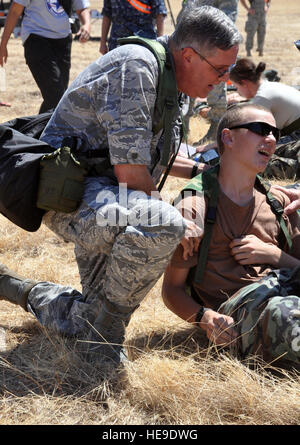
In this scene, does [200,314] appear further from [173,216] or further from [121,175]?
[121,175]

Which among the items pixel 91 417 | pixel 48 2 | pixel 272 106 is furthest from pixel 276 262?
pixel 48 2

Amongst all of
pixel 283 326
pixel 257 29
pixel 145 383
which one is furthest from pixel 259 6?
pixel 145 383

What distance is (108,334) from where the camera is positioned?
2969 millimetres

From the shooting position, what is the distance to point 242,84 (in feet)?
20.9

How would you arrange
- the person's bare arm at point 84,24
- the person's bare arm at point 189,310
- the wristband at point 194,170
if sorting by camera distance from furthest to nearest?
the person's bare arm at point 84,24 → the wristband at point 194,170 → the person's bare arm at point 189,310

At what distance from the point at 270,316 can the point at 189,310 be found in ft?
1.37

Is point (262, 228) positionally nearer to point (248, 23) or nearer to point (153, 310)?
point (153, 310)

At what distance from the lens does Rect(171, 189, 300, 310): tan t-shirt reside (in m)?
3.05

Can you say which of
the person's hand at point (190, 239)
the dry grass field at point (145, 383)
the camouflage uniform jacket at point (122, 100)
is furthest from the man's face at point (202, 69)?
the dry grass field at point (145, 383)

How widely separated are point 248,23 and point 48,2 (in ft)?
41.6

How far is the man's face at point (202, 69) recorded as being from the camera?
9.73ft

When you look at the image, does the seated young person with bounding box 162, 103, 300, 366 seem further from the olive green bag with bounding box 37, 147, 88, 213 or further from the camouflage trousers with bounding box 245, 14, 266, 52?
the camouflage trousers with bounding box 245, 14, 266, 52

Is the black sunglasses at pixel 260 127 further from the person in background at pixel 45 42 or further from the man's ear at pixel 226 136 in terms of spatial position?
the person in background at pixel 45 42

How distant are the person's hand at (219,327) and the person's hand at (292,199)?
2.21ft
